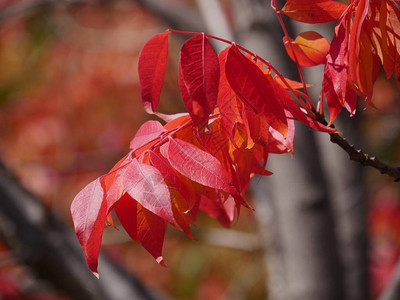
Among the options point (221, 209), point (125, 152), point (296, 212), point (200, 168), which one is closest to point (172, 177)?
point (200, 168)

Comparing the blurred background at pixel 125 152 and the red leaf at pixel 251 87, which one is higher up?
the red leaf at pixel 251 87

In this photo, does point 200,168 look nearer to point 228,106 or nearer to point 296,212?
point 228,106

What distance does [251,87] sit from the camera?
2.21ft

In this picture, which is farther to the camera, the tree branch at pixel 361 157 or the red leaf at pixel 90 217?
the tree branch at pixel 361 157

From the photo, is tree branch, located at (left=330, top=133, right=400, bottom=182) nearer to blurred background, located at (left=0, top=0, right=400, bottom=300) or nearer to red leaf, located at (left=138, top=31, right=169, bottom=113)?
red leaf, located at (left=138, top=31, right=169, bottom=113)

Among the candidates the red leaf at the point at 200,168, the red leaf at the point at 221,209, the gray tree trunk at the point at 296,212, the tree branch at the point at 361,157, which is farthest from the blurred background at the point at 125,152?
the red leaf at the point at 200,168

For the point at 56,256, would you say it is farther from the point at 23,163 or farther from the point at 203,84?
the point at 203,84

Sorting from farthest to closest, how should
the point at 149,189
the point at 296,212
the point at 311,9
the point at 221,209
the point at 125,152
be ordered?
the point at 125,152, the point at 296,212, the point at 221,209, the point at 311,9, the point at 149,189

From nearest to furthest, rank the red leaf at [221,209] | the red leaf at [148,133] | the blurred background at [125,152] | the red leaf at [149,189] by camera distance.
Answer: the red leaf at [149,189] → the red leaf at [148,133] → the red leaf at [221,209] → the blurred background at [125,152]

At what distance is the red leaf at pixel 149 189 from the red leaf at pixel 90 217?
4 cm

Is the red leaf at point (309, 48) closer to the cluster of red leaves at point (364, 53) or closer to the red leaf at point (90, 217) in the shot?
the cluster of red leaves at point (364, 53)

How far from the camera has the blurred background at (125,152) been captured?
1.87 meters

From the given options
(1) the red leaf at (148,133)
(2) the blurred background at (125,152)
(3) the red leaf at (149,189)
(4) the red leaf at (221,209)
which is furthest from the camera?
(2) the blurred background at (125,152)

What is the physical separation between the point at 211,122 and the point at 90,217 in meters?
0.22
